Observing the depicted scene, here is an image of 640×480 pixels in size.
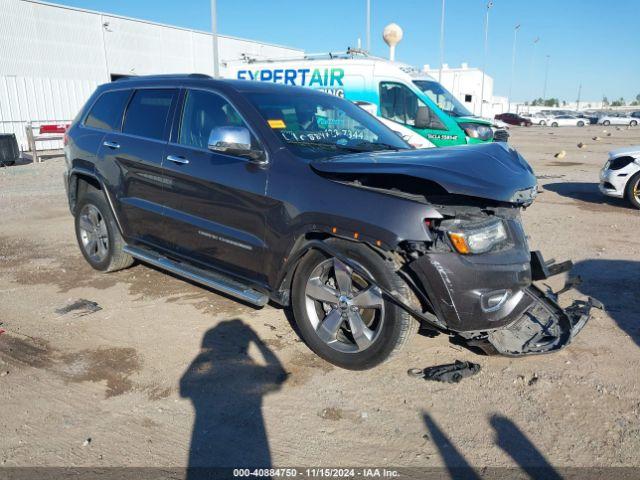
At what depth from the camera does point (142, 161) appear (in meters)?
4.82

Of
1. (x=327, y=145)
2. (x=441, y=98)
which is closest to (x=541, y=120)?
(x=441, y=98)

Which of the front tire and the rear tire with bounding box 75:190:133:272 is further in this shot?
the rear tire with bounding box 75:190:133:272

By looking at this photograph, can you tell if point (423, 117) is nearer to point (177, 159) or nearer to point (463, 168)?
point (177, 159)

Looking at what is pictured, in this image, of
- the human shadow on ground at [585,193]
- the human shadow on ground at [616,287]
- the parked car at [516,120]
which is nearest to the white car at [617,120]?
the parked car at [516,120]

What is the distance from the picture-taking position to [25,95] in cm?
2292

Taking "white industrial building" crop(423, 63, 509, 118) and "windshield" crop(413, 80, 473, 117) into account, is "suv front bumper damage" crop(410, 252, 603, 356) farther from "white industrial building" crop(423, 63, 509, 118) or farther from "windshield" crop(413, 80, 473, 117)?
"white industrial building" crop(423, 63, 509, 118)

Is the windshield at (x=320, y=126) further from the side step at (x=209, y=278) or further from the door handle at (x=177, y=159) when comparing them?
the side step at (x=209, y=278)

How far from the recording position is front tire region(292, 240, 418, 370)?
3385mm

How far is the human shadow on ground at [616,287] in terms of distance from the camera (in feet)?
14.6

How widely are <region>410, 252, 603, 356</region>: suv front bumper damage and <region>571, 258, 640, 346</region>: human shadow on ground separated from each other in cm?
87

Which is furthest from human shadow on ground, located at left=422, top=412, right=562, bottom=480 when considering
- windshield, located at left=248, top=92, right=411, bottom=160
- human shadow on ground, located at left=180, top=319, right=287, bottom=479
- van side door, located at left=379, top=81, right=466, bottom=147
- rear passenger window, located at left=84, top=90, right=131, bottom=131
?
van side door, located at left=379, top=81, right=466, bottom=147

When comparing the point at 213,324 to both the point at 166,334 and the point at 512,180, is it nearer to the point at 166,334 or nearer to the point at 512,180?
the point at 166,334

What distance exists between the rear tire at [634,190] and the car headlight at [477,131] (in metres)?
3.04

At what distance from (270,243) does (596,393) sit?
2363 millimetres
